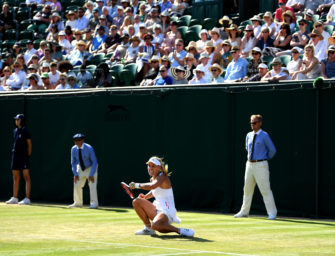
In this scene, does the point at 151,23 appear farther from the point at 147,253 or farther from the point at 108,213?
the point at 147,253

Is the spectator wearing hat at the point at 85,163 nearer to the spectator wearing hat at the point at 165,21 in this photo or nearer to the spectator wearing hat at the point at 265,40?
the spectator wearing hat at the point at 265,40

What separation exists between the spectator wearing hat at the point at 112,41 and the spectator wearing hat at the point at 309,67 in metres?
8.43

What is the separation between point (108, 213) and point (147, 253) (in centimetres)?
651

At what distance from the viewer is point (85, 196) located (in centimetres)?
1814

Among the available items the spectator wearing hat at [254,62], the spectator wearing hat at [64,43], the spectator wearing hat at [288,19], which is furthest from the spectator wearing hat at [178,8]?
the spectator wearing hat at [254,62]

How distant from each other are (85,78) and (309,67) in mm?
6542

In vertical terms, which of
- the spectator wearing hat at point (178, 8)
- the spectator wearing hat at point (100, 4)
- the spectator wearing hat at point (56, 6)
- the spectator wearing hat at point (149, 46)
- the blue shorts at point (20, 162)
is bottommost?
the blue shorts at point (20, 162)

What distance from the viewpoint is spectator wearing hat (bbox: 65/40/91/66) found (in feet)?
76.3

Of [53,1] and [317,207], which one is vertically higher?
[53,1]

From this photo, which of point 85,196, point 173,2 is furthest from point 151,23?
point 85,196

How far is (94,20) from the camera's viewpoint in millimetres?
25562

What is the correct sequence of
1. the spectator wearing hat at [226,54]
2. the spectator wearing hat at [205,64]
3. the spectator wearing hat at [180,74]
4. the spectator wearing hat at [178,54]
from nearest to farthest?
the spectator wearing hat at [180,74] → the spectator wearing hat at [205,64] → the spectator wearing hat at [226,54] → the spectator wearing hat at [178,54]

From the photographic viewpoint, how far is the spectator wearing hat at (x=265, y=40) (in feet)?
61.3

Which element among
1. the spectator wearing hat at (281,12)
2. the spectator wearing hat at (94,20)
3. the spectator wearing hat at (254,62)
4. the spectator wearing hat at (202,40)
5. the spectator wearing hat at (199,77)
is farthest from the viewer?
the spectator wearing hat at (94,20)
